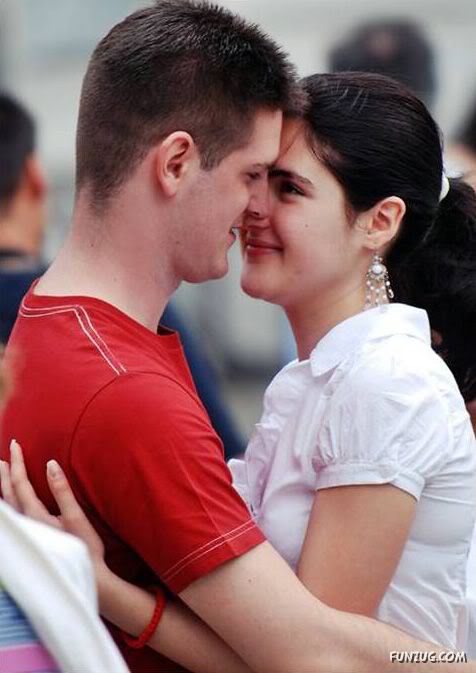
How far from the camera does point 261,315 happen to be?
35.9 ft

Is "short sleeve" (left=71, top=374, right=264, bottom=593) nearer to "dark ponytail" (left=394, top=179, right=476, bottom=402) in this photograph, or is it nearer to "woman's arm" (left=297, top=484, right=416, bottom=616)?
"woman's arm" (left=297, top=484, right=416, bottom=616)

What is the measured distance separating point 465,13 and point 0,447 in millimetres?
7692

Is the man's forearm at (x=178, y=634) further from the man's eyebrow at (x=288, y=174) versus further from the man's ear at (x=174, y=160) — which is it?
the man's eyebrow at (x=288, y=174)

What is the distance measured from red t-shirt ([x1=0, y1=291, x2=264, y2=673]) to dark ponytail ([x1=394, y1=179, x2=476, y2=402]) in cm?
83

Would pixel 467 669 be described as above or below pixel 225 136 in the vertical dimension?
below

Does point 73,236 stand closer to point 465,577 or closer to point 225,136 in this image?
point 225,136

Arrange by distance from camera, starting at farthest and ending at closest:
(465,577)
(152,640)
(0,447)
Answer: (465,577), (0,447), (152,640)

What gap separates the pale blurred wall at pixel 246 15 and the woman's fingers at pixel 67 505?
660cm

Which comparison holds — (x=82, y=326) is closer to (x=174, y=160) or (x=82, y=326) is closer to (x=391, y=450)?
(x=174, y=160)

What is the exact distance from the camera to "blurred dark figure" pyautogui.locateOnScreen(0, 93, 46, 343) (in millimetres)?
4266

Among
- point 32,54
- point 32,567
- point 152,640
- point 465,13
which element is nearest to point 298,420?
point 152,640

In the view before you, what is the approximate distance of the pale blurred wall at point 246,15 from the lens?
31.6ft

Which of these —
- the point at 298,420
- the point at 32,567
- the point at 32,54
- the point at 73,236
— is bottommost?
the point at 32,54

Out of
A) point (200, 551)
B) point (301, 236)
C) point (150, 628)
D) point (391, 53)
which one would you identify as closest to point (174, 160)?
point (301, 236)
